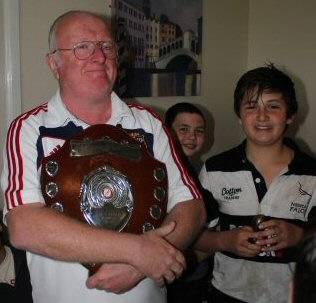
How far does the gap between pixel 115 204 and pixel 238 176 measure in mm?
541

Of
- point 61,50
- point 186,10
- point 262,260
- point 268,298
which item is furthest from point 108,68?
point 186,10

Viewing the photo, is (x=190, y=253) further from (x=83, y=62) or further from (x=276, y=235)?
(x=83, y=62)

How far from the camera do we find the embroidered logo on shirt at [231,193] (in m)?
1.32

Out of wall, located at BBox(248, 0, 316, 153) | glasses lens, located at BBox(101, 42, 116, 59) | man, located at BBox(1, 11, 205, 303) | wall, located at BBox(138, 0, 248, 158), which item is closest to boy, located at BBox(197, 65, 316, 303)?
man, located at BBox(1, 11, 205, 303)

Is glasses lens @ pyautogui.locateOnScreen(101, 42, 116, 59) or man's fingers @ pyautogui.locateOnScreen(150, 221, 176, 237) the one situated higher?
glasses lens @ pyautogui.locateOnScreen(101, 42, 116, 59)

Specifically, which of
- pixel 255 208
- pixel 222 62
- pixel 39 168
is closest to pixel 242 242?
pixel 255 208

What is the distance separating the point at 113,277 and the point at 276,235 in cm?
51

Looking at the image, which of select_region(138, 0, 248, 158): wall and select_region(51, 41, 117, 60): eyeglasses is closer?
select_region(51, 41, 117, 60): eyeglasses

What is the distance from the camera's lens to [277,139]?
52.9 inches

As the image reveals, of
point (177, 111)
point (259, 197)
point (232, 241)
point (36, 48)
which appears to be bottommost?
point (232, 241)

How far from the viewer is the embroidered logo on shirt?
4.33 feet

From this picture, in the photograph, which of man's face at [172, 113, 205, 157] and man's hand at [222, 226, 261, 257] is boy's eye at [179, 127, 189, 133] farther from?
man's hand at [222, 226, 261, 257]

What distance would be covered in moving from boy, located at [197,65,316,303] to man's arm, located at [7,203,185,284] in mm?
413

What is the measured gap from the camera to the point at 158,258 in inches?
34.4
